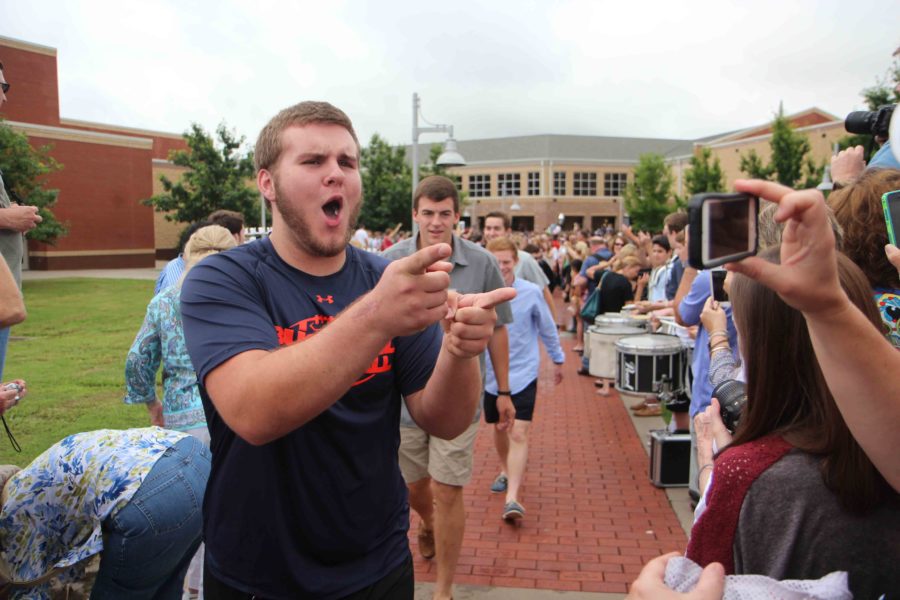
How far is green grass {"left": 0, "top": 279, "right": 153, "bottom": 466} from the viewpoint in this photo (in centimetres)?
738

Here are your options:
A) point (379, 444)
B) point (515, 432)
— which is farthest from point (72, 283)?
point (379, 444)

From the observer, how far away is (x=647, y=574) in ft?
4.75

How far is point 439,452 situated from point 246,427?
285 centimetres

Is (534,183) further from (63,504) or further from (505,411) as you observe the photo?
(63,504)

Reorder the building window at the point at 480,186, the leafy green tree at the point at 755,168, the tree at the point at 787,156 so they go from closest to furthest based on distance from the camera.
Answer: the tree at the point at 787,156
the leafy green tree at the point at 755,168
the building window at the point at 480,186

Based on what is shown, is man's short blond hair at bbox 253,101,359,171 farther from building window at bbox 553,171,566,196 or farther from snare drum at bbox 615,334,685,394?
building window at bbox 553,171,566,196

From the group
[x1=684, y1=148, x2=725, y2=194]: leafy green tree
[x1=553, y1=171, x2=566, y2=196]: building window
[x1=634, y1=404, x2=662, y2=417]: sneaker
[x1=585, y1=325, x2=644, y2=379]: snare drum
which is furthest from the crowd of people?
[x1=553, y1=171, x2=566, y2=196]: building window

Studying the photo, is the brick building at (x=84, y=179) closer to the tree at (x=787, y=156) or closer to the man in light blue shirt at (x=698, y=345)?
the tree at (x=787, y=156)

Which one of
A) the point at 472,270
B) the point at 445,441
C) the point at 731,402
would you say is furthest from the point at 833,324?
the point at 472,270

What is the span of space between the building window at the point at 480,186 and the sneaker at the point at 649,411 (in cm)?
7402

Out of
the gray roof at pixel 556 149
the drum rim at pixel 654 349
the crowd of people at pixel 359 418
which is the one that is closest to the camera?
the crowd of people at pixel 359 418

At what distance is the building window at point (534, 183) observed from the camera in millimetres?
80119

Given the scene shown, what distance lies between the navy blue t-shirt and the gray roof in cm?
8034

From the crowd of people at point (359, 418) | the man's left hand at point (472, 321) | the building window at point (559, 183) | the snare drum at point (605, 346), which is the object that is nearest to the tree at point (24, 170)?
the snare drum at point (605, 346)
